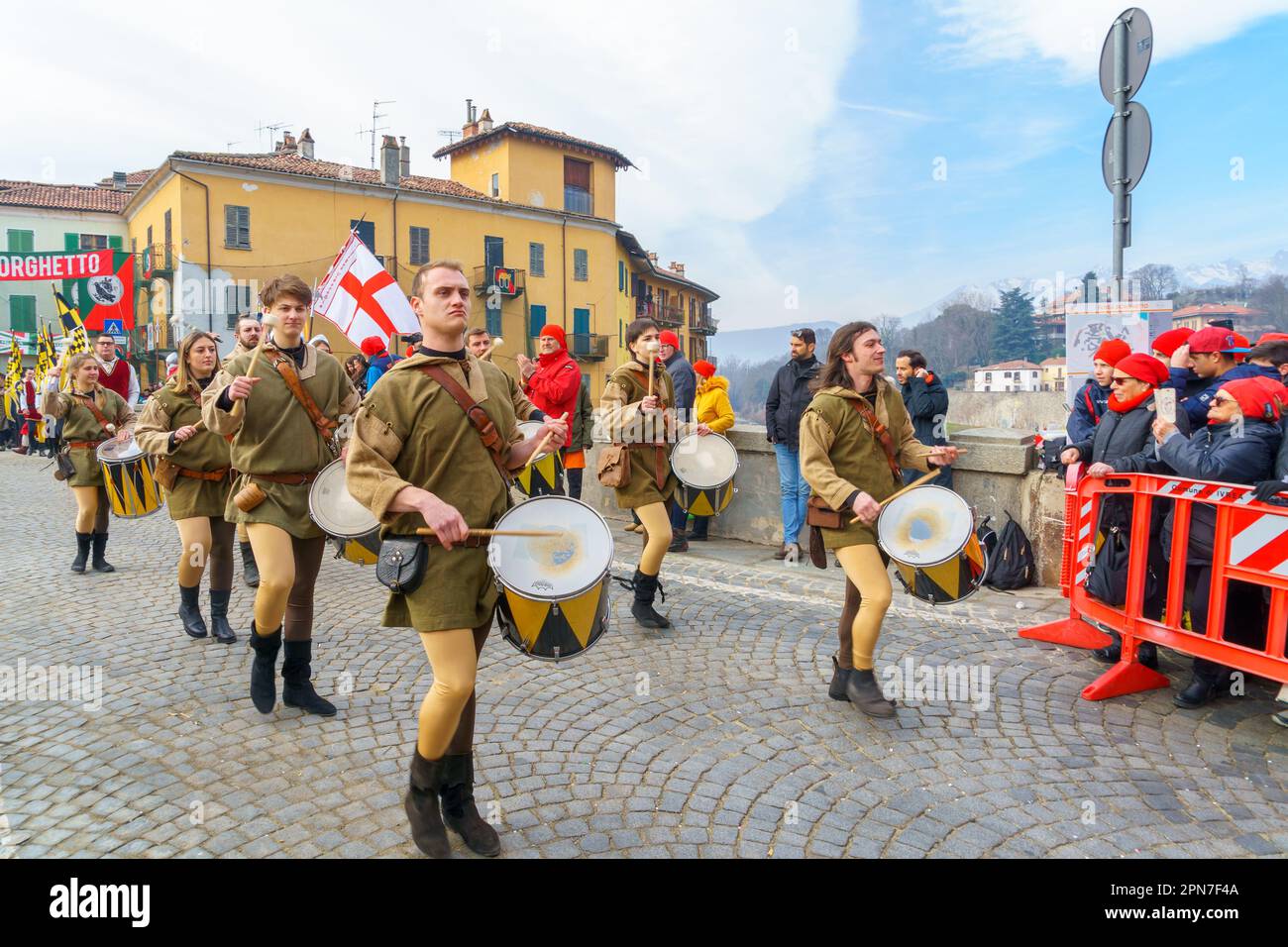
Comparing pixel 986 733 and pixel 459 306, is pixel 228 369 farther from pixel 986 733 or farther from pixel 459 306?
pixel 986 733

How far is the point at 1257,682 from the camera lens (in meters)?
4.74

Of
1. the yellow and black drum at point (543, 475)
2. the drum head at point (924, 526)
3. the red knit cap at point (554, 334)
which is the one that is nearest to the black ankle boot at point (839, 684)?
the drum head at point (924, 526)

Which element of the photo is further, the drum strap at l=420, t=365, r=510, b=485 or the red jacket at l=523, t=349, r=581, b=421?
the red jacket at l=523, t=349, r=581, b=421

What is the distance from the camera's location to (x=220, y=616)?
5602 mm

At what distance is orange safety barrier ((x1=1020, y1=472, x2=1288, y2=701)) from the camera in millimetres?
4059

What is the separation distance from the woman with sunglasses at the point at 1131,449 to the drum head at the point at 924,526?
4.30 feet

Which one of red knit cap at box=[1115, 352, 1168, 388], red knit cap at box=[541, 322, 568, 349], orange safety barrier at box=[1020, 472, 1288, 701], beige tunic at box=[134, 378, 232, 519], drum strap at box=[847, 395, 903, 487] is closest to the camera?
orange safety barrier at box=[1020, 472, 1288, 701]

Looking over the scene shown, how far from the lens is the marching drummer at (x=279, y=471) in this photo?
4.21 m

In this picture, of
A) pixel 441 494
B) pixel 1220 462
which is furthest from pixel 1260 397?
pixel 441 494

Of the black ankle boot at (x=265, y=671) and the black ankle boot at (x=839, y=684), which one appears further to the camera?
the black ankle boot at (x=839, y=684)

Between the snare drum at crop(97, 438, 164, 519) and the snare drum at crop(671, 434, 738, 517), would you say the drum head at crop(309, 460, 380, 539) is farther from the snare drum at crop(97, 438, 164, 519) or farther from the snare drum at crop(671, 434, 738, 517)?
the snare drum at crop(97, 438, 164, 519)

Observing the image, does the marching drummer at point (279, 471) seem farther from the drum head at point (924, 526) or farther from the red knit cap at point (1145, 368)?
the red knit cap at point (1145, 368)

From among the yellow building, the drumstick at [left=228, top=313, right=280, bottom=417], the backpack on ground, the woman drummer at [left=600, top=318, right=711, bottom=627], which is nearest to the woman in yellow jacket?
the woman drummer at [left=600, top=318, right=711, bottom=627]

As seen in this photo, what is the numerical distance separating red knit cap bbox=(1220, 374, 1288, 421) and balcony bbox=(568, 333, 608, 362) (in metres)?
44.5
